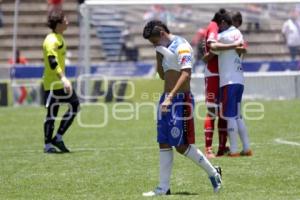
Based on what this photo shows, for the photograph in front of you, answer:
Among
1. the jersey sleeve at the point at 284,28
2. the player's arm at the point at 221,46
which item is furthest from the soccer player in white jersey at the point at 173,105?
the jersey sleeve at the point at 284,28

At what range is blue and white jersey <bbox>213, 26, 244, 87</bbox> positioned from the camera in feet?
40.1

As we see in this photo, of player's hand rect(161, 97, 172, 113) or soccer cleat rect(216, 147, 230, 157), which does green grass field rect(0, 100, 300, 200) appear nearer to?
soccer cleat rect(216, 147, 230, 157)

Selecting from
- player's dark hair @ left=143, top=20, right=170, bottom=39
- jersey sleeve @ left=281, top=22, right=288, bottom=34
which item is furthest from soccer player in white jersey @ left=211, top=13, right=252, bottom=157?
jersey sleeve @ left=281, top=22, right=288, bottom=34

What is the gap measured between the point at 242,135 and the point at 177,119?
3.40 m

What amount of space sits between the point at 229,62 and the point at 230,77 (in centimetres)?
20

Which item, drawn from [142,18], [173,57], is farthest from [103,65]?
[173,57]

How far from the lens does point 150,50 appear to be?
28.0 m

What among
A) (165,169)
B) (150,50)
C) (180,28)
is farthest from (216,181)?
(150,50)

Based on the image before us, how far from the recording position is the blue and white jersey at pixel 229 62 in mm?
12211

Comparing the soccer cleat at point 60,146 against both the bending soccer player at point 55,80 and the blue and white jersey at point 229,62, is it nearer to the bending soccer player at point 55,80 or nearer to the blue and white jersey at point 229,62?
the bending soccer player at point 55,80

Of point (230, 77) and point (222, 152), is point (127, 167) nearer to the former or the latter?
point (222, 152)

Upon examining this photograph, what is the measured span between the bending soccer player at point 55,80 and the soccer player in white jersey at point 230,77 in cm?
221

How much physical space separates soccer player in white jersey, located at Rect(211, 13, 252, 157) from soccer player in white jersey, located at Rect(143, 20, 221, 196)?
2.98 metres

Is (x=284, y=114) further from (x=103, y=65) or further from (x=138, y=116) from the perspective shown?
(x=103, y=65)
